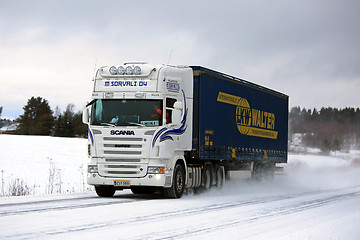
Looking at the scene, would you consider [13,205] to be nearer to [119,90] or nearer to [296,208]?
[119,90]

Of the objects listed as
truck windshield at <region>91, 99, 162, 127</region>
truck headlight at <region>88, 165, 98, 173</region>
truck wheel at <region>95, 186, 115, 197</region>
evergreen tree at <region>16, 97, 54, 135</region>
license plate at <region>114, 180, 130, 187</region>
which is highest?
evergreen tree at <region>16, 97, 54, 135</region>

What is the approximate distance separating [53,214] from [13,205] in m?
2.39

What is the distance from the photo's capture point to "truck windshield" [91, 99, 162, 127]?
16.4m

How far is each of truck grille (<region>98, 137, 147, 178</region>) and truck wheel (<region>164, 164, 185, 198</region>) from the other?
1020 mm

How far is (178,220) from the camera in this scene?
11055mm

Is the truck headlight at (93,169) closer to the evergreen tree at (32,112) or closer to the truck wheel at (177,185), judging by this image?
the truck wheel at (177,185)

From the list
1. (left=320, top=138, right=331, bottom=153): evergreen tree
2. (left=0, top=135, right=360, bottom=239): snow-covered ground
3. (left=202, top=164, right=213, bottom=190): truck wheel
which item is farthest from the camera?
(left=320, top=138, right=331, bottom=153): evergreen tree

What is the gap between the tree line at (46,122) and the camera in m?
96.6

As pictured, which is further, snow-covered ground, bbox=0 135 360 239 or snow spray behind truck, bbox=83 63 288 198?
snow spray behind truck, bbox=83 63 288 198

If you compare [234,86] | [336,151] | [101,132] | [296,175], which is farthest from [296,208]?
[336,151]

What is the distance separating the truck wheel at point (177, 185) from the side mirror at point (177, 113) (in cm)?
146

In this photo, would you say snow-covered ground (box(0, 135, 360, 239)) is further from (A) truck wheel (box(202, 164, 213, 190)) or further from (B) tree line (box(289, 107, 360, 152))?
(B) tree line (box(289, 107, 360, 152))

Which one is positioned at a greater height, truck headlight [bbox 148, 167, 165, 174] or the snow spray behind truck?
the snow spray behind truck

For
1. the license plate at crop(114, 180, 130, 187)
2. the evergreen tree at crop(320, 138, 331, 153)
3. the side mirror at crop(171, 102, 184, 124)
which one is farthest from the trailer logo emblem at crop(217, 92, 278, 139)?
the evergreen tree at crop(320, 138, 331, 153)
